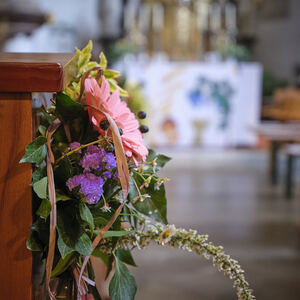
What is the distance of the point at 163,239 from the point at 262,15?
408 inches

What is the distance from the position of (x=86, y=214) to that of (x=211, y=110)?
5.22 metres

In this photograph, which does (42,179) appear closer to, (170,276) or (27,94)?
(27,94)

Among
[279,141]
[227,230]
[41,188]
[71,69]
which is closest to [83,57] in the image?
[71,69]

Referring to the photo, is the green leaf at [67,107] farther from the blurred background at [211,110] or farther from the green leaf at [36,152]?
the blurred background at [211,110]

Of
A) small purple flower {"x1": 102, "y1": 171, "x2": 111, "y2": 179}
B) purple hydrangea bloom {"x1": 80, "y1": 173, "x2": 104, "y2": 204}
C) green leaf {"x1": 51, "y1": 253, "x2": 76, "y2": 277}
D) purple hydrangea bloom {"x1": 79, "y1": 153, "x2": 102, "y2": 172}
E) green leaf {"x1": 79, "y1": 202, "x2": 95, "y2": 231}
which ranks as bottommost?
green leaf {"x1": 51, "y1": 253, "x2": 76, "y2": 277}

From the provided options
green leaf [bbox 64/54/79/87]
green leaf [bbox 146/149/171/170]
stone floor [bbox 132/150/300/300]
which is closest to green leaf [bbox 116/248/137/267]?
green leaf [bbox 146/149/171/170]

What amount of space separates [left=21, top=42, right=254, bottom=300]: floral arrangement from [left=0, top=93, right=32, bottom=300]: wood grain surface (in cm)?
1

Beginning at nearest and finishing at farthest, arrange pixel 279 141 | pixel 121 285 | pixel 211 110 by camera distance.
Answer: pixel 121 285, pixel 279 141, pixel 211 110

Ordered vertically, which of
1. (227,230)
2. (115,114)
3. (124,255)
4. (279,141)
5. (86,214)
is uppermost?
(115,114)

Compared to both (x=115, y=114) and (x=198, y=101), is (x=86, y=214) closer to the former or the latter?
(x=115, y=114)

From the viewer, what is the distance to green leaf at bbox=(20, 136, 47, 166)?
471 millimetres

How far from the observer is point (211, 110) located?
5629 mm

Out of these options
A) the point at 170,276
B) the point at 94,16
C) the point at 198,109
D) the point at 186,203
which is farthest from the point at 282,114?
the point at 170,276

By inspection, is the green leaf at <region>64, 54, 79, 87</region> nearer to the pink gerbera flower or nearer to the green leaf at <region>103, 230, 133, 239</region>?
the pink gerbera flower
